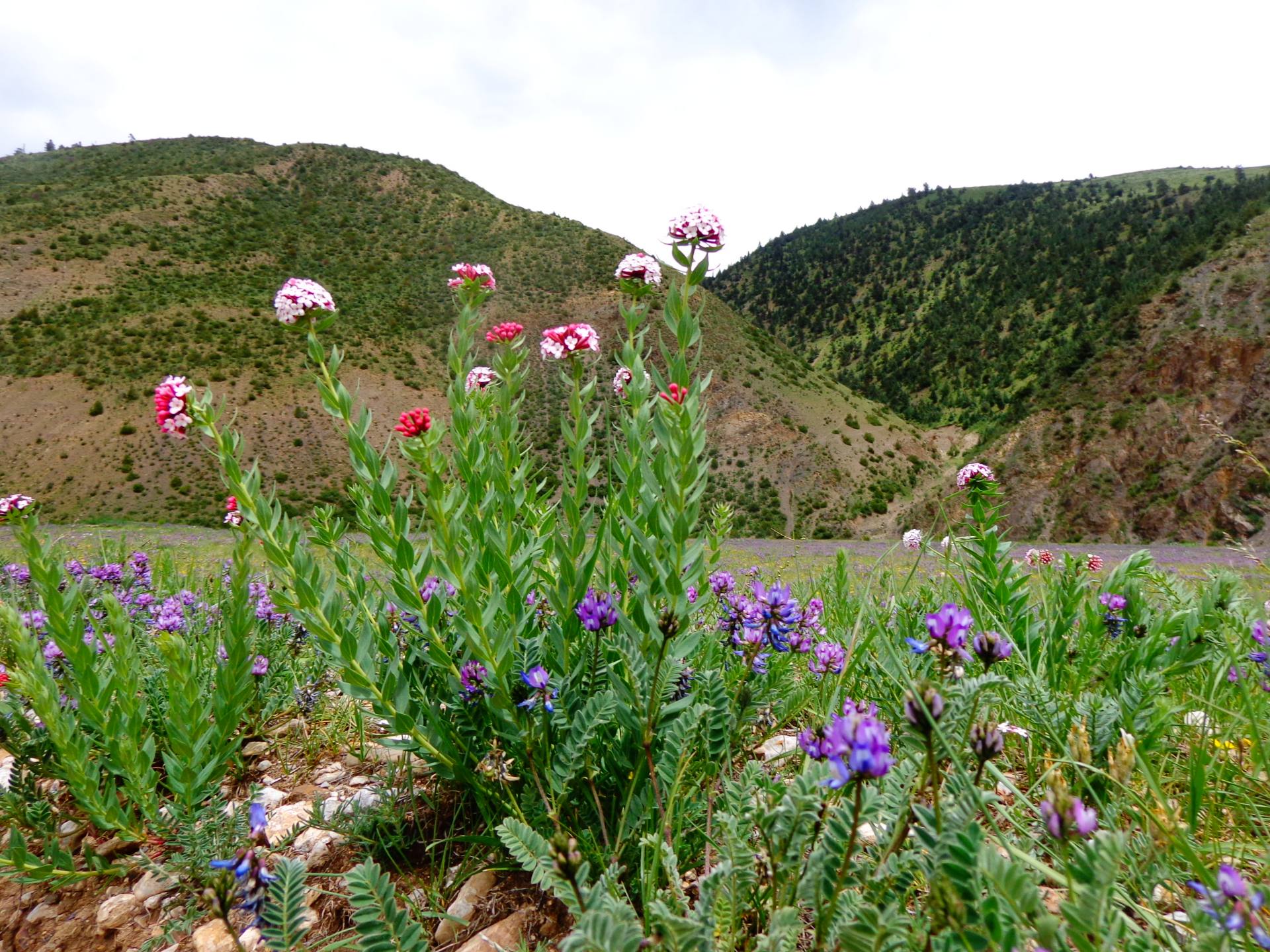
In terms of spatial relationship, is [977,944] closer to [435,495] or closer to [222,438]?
[435,495]

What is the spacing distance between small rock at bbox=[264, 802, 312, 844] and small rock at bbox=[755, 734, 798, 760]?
1417mm

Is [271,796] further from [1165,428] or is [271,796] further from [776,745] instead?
[1165,428]

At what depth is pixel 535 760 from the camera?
1.59 metres

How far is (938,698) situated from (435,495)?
118cm

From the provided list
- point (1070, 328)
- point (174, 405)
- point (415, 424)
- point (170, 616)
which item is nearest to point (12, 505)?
point (174, 405)

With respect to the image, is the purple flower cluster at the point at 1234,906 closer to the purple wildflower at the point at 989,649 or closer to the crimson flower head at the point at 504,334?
the purple wildflower at the point at 989,649

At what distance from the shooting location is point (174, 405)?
5.88 feet

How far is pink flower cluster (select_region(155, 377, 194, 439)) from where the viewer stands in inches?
70.7

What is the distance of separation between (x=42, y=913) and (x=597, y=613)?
5.89 feet

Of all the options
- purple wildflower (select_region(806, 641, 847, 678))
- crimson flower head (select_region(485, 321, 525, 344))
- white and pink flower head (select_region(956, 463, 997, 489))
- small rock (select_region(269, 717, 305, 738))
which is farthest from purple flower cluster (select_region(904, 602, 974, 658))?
small rock (select_region(269, 717, 305, 738))

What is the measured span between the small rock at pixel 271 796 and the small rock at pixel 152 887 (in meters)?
0.30

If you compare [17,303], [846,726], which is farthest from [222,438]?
[17,303]

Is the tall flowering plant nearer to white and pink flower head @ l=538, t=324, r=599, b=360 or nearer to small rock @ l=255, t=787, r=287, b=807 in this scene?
white and pink flower head @ l=538, t=324, r=599, b=360

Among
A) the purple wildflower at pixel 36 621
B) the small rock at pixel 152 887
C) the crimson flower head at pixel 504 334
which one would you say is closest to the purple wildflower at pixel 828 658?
the crimson flower head at pixel 504 334
